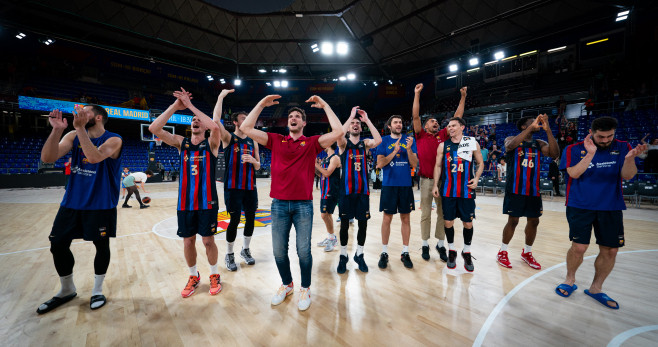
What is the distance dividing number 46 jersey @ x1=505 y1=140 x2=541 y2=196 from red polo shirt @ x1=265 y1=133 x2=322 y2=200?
10.3ft

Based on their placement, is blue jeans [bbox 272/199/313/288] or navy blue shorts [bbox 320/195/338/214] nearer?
blue jeans [bbox 272/199/313/288]

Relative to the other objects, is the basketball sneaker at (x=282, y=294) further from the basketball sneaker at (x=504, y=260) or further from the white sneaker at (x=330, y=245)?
the basketball sneaker at (x=504, y=260)

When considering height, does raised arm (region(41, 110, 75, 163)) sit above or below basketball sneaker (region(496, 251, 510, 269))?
above

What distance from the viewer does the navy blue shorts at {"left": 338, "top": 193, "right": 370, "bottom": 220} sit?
3602 millimetres

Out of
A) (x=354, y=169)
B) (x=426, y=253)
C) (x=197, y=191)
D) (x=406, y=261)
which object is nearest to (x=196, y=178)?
(x=197, y=191)

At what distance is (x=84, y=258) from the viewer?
4098 millimetres

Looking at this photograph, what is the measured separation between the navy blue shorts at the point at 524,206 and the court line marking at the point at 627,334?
1591 millimetres

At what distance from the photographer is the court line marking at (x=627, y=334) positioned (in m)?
2.11

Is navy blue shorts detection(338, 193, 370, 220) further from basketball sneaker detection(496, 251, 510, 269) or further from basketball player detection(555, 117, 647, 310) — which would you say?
basketball player detection(555, 117, 647, 310)

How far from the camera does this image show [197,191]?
293cm

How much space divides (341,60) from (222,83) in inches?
666

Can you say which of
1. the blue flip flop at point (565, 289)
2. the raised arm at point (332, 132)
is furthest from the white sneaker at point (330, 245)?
the blue flip flop at point (565, 289)

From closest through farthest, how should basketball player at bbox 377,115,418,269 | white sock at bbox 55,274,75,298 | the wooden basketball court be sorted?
the wooden basketball court
white sock at bbox 55,274,75,298
basketball player at bbox 377,115,418,269

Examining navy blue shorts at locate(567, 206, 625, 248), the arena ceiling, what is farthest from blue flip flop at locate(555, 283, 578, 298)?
the arena ceiling
